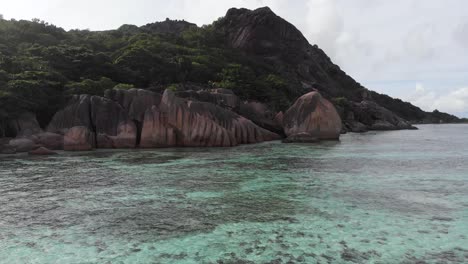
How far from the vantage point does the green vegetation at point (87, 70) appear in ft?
80.0

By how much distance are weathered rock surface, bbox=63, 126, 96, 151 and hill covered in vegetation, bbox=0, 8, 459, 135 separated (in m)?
4.12

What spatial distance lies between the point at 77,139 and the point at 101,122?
213 centimetres

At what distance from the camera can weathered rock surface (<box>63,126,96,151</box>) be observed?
2178cm

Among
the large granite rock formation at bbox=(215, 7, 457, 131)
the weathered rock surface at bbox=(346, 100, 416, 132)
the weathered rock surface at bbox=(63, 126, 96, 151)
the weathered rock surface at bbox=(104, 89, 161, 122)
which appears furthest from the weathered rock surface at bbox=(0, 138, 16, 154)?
the large granite rock formation at bbox=(215, 7, 457, 131)

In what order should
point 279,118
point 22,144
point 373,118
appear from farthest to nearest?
1. point 373,118
2. point 279,118
3. point 22,144

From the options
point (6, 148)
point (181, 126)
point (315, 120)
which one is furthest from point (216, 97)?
point (6, 148)

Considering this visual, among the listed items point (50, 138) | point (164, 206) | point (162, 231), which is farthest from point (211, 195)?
point (50, 138)

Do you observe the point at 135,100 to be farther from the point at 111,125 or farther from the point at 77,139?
the point at 77,139

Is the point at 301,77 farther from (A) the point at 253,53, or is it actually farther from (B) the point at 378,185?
(B) the point at 378,185

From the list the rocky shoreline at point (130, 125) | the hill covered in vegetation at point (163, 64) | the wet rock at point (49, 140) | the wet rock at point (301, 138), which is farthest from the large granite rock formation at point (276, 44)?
the wet rock at point (49, 140)

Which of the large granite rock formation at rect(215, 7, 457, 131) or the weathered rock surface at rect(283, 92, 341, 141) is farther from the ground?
the large granite rock formation at rect(215, 7, 457, 131)

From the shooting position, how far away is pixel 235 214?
7.73 meters

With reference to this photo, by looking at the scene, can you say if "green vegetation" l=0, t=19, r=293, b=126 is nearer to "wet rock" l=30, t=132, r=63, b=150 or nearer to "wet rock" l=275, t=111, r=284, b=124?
"wet rock" l=30, t=132, r=63, b=150

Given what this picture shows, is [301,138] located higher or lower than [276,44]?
lower
